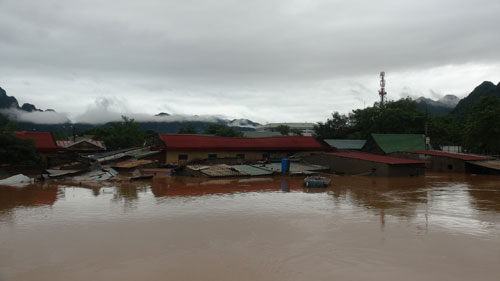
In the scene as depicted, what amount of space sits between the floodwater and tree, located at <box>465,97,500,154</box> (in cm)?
1537

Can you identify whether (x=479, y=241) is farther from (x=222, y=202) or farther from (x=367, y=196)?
(x=222, y=202)

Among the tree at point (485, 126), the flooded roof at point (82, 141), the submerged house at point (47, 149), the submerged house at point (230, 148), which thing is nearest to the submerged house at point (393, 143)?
the tree at point (485, 126)

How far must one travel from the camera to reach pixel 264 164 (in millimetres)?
30188

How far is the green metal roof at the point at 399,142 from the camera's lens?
35375 millimetres

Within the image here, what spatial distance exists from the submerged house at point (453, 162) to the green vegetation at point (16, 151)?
30.5m

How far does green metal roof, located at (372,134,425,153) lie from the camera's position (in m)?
35.4

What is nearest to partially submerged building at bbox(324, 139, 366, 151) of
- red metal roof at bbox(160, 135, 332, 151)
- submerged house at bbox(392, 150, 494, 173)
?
red metal roof at bbox(160, 135, 332, 151)

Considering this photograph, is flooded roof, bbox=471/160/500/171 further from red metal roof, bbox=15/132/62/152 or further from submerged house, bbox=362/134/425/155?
red metal roof, bbox=15/132/62/152

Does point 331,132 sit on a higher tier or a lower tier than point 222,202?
higher

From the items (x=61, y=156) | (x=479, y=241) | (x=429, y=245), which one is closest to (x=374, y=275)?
(x=429, y=245)

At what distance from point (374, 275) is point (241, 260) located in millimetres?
3238

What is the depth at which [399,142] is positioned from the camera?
36.5 meters

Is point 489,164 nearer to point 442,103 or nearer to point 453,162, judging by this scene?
point 453,162

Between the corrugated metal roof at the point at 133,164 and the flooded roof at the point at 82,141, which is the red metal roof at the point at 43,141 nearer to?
the corrugated metal roof at the point at 133,164
